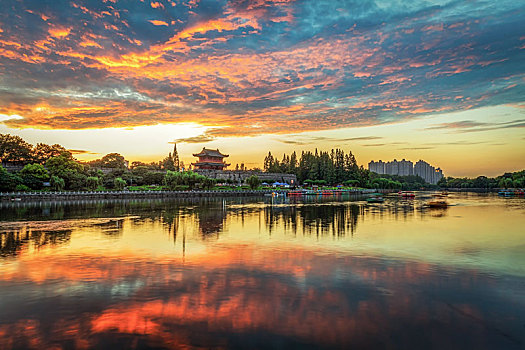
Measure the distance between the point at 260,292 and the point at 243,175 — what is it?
8270 cm

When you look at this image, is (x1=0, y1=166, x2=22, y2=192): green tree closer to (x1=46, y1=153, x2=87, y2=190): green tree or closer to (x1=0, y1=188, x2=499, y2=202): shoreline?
(x1=0, y1=188, x2=499, y2=202): shoreline

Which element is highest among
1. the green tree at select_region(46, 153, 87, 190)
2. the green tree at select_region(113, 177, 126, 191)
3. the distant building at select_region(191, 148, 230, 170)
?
the distant building at select_region(191, 148, 230, 170)

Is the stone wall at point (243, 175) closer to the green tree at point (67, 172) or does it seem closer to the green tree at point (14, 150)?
the green tree at point (67, 172)

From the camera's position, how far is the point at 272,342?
676cm

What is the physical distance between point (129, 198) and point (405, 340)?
56146 millimetres

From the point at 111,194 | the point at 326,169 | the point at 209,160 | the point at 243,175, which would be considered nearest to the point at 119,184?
the point at 111,194

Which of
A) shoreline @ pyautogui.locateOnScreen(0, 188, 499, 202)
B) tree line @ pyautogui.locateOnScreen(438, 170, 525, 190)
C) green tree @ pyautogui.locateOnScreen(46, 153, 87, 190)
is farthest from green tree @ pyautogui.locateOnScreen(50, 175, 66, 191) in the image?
tree line @ pyautogui.locateOnScreen(438, 170, 525, 190)

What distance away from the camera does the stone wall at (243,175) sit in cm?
8762

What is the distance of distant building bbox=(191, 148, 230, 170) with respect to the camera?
91562mm

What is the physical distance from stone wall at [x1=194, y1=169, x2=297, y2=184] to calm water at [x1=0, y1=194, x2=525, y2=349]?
69.2m

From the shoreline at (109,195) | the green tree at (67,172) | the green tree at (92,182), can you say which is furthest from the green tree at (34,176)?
the green tree at (92,182)

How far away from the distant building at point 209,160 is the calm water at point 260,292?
73.4 meters

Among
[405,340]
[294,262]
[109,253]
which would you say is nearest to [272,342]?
[405,340]

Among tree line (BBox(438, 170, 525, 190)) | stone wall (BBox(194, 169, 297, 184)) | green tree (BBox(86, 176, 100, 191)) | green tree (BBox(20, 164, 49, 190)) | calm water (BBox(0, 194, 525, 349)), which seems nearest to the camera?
calm water (BBox(0, 194, 525, 349))
